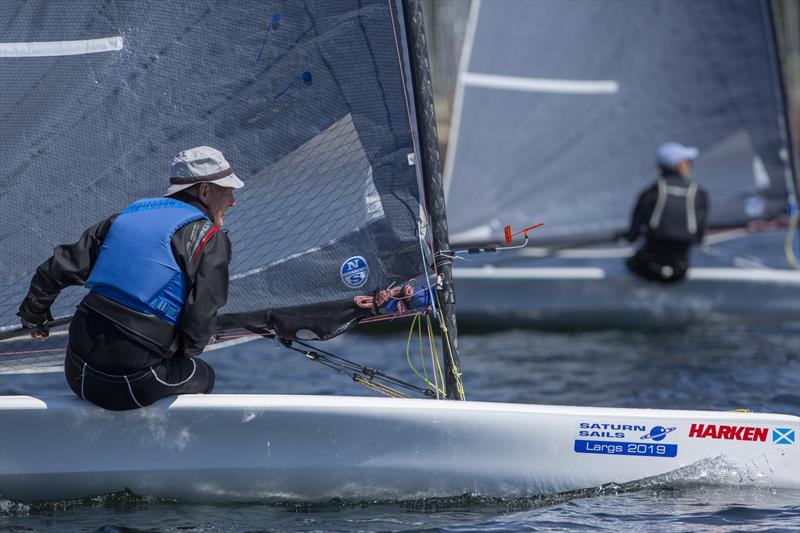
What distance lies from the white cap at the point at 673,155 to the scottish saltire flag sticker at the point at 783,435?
14.9ft

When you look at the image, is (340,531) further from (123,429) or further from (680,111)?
(680,111)

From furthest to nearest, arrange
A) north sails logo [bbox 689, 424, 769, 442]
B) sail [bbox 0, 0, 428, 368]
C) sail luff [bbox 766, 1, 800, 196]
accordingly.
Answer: sail luff [bbox 766, 1, 800, 196], sail [bbox 0, 0, 428, 368], north sails logo [bbox 689, 424, 769, 442]

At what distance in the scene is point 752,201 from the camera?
30.8 ft

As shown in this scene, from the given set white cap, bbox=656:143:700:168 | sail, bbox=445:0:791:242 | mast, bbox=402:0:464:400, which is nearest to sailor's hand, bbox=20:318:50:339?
mast, bbox=402:0:464:400

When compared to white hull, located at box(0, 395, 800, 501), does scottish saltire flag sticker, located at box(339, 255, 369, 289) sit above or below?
above

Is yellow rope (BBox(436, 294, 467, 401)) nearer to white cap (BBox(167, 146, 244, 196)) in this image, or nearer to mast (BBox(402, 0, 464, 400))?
mast (BBox(402, 0, 464, 400))

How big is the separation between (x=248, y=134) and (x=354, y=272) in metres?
0.66

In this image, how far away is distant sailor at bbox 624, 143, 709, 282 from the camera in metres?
8.59

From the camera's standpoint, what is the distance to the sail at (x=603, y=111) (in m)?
8.89

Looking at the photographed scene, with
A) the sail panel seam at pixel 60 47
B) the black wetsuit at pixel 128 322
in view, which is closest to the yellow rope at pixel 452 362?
the black wetsuit at pixel 128 322

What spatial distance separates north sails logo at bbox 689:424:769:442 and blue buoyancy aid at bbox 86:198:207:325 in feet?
6.11

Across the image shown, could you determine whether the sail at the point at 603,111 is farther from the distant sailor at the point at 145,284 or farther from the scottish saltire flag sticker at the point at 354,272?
the distant sailor at the point at 145,284

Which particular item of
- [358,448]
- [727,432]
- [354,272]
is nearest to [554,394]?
[727,432]

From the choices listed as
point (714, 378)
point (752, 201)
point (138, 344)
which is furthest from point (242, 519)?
point (752, 201)
